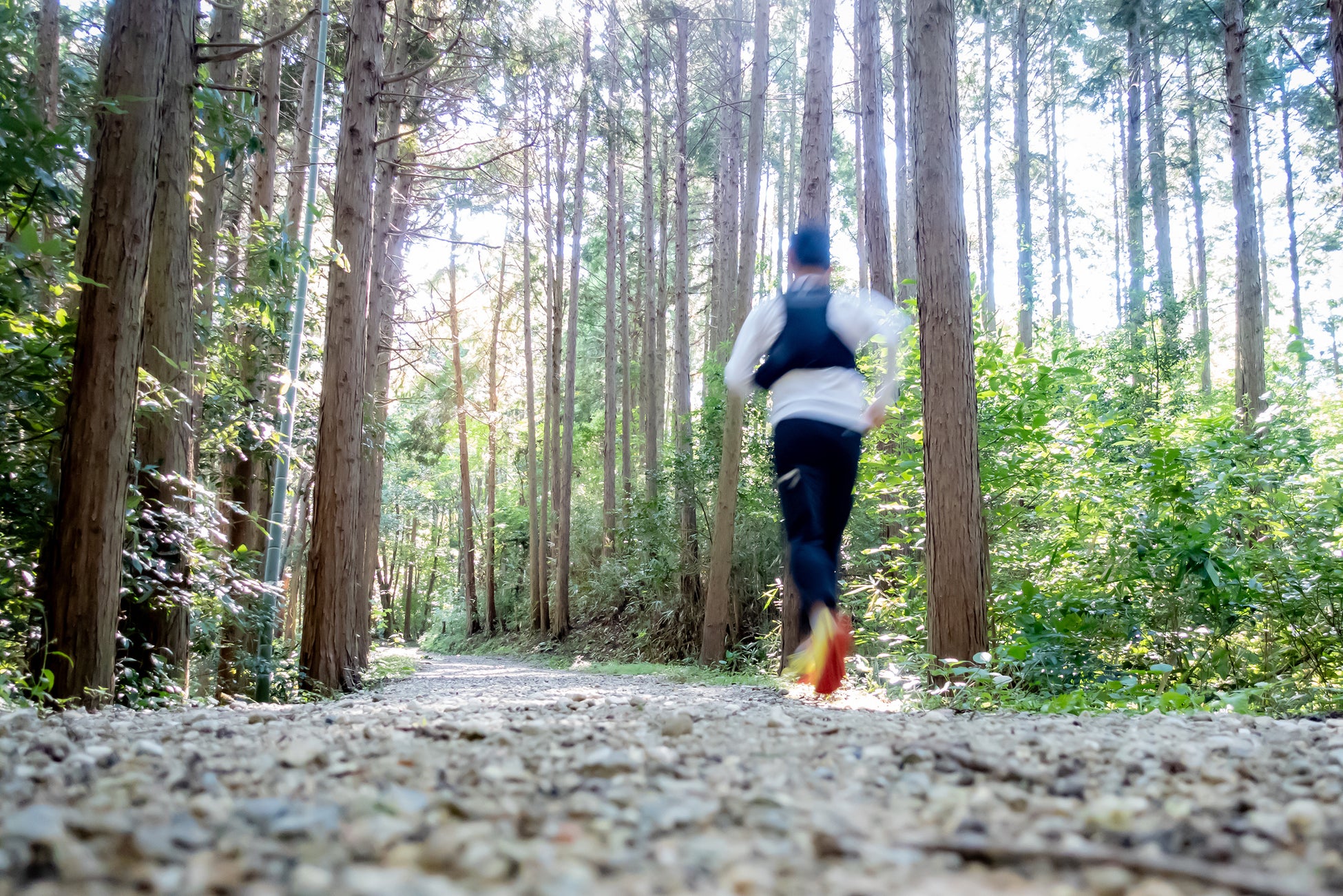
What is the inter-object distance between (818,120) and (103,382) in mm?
8360

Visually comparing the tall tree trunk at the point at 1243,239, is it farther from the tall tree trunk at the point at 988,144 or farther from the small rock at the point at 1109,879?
the small rock at the point at 1109,879

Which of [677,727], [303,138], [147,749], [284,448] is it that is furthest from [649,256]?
[147,749]

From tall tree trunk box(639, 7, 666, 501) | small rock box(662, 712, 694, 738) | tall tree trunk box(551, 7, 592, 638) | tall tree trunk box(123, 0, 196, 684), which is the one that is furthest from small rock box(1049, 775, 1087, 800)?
tall tree trunk box(551, 7, 592, 638)

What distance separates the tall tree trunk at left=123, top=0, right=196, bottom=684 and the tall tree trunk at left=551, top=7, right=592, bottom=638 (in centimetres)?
1353

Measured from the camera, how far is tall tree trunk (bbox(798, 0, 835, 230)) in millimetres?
9492

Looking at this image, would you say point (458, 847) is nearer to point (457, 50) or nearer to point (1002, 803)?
point (1002, 803)

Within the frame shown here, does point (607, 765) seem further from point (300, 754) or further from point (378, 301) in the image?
point (378, 301)

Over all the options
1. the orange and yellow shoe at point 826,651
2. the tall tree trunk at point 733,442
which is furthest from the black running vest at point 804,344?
the tall tree trunk at point 733,442

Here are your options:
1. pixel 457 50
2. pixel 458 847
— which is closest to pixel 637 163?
pixel 457 50

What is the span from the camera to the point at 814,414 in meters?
3.89

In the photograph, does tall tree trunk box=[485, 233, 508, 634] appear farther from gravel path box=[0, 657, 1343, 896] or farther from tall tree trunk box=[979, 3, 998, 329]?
gravel path box=[0, 657, 1343, 896]

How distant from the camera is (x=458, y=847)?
1.23 m

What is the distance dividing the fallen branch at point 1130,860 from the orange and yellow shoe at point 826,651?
2.27m

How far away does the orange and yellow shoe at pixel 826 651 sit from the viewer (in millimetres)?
3596
